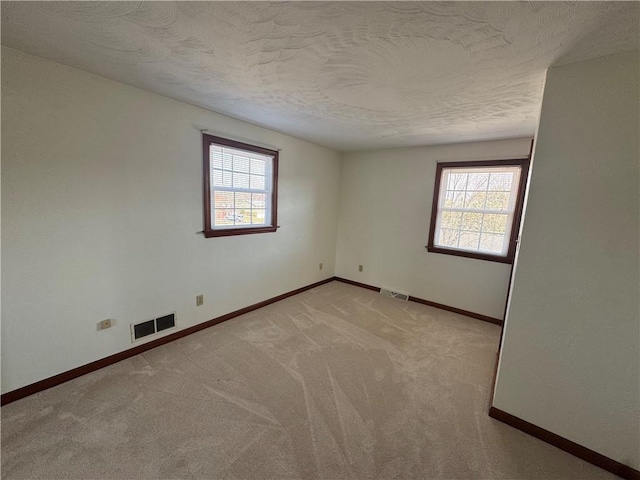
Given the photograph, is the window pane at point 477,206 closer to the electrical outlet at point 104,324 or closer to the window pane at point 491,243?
the window pane at point 491,243

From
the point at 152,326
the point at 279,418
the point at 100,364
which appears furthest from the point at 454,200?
the point at 100,364

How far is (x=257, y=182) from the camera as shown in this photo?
125 inches

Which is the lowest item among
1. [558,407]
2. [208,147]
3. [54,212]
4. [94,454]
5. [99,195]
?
[94,454]

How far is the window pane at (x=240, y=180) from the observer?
292 centimetres

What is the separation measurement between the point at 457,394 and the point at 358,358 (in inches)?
32.3

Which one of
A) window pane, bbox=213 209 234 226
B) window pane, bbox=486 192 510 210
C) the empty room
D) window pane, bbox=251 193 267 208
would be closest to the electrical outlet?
the empty room

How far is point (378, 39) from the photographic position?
1.28 m

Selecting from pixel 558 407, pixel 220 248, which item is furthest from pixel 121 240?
pixel 558 407

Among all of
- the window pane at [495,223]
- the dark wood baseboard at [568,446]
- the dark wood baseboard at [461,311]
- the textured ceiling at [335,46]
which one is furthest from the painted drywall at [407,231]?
the dark wood baseboard at [568,446]

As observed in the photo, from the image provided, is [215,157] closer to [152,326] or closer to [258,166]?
[258,166]

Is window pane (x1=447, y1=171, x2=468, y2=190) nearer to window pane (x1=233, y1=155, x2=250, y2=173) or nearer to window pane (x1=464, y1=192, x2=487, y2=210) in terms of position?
window pane (x1=464, y1=192, x2=487, y2=210)

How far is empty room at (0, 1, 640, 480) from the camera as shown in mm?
1306

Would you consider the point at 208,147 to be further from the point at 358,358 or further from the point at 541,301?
the point at 541,301

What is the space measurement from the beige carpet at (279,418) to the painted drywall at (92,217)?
40 centimetres
